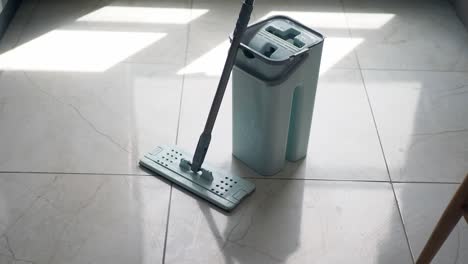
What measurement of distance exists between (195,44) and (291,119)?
2.47 ft

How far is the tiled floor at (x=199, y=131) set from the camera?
160 centimetres

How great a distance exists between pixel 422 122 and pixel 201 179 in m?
0.80

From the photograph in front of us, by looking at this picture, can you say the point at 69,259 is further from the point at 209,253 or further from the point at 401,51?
the point at 401,51

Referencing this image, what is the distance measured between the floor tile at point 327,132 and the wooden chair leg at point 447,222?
14.8 inches

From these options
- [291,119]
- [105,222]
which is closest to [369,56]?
[291,119]

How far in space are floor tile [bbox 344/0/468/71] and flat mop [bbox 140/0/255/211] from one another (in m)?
0.83

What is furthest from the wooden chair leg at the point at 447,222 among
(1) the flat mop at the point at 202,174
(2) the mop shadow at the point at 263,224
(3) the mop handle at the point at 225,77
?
(3) the mop handle at the point at 225,77

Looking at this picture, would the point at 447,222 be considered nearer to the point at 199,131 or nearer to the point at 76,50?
the point at 199,131

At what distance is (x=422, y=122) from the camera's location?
1990mm

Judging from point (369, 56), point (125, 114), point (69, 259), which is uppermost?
point (369, 56)

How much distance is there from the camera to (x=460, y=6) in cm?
253

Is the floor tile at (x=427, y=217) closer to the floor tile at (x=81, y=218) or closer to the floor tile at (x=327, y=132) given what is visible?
the floor tile at (x=327, y=132)

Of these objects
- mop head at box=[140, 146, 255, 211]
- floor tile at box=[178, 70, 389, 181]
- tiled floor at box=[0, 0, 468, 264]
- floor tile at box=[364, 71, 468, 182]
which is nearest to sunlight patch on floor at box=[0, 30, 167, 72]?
tiled floor at box=[0, 0, 468, 264]

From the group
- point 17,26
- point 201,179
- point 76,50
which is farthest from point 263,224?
Result: point 17,26
